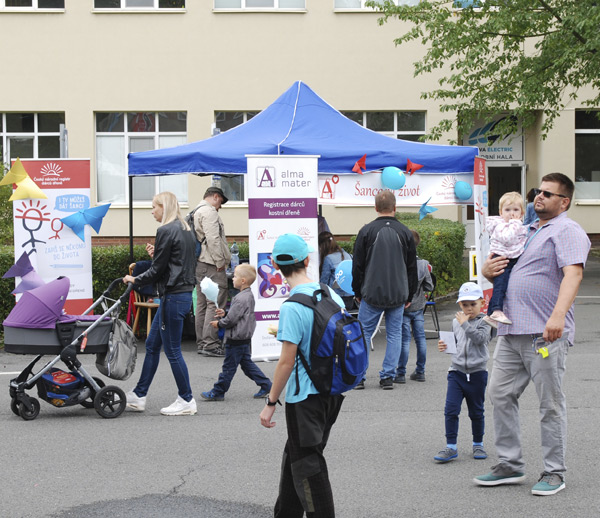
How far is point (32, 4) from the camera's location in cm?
2345

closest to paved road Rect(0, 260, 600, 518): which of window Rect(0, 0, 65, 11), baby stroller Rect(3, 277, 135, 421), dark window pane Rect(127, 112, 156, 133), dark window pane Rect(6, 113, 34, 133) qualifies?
baby stroller Rect(3, 277, 135, 421)

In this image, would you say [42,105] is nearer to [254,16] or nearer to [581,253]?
[254,16]

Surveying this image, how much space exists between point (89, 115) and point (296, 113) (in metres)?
11.8

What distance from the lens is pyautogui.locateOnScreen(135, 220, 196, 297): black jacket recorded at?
774 cm

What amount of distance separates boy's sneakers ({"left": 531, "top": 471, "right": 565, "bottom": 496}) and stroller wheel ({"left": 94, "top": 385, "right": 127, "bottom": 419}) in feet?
12.4

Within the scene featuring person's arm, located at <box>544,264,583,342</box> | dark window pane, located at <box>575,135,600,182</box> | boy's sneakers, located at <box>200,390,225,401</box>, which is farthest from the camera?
dark window pane, located at <box>575,135,600,182</box>

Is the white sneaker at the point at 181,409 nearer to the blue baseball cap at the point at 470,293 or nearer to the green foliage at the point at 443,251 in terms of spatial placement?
the blue baseball cap at the point at 470,293

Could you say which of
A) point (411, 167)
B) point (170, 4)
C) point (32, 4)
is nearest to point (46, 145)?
point (32, 4)

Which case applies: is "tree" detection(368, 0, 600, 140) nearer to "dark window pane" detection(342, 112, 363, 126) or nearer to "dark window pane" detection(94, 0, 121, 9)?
"dark window pane" detection(342, 112, 363, 126)

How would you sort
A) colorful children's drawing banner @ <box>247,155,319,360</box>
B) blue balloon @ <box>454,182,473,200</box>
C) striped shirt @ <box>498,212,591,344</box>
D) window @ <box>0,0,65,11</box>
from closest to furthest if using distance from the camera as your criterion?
striped shirt @ <box>498,212,591,344</box>, colorful children's drawing banner @ <box>247,155,319,360</box>, blue balloon @ <box>454,182,473,200</box>, window @ <box>0,0,65,11</box>

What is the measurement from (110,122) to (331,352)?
20.5m

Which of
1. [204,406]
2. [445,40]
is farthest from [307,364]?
[445,40]

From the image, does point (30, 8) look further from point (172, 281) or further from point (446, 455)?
point (446, 455)

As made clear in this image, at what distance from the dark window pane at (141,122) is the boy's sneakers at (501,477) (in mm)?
19408
